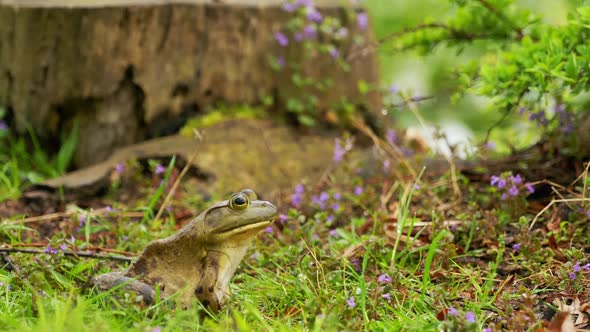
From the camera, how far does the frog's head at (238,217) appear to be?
122 inches

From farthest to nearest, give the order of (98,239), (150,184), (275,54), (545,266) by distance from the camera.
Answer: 1. (275,54)
2. (150,184)
3. (98,239)
4. (545,266)

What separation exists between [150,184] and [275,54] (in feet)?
4.96

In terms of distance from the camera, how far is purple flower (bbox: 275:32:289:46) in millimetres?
5918

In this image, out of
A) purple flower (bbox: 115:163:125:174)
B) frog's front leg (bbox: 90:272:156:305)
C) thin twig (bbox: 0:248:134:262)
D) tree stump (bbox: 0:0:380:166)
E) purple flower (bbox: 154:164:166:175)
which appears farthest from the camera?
tree stump (bbox: 0:0:380:166)

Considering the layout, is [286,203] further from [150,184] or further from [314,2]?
[314,2]

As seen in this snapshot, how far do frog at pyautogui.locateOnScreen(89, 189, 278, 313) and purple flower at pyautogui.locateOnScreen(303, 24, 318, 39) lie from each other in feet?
9.52

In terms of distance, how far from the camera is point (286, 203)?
15.8 ft

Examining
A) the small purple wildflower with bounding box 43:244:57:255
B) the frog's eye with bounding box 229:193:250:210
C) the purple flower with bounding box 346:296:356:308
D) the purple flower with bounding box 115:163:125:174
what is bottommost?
the purple flower with bounding box 115:163:125:174

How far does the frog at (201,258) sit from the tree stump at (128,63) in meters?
2.69

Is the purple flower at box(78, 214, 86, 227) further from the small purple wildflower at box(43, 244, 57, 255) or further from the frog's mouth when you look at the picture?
the frog's mouth

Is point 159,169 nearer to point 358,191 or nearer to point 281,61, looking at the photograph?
point 358,191

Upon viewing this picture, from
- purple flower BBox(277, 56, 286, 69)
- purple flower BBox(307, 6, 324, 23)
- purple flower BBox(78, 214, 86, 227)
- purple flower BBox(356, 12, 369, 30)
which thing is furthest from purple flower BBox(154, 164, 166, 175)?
purple flower BBox(356, 12, 369, 30)

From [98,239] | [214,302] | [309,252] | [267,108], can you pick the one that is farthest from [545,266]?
[267,108]

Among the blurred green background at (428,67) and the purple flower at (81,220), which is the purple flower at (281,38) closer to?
the purple flower at (81,220)
